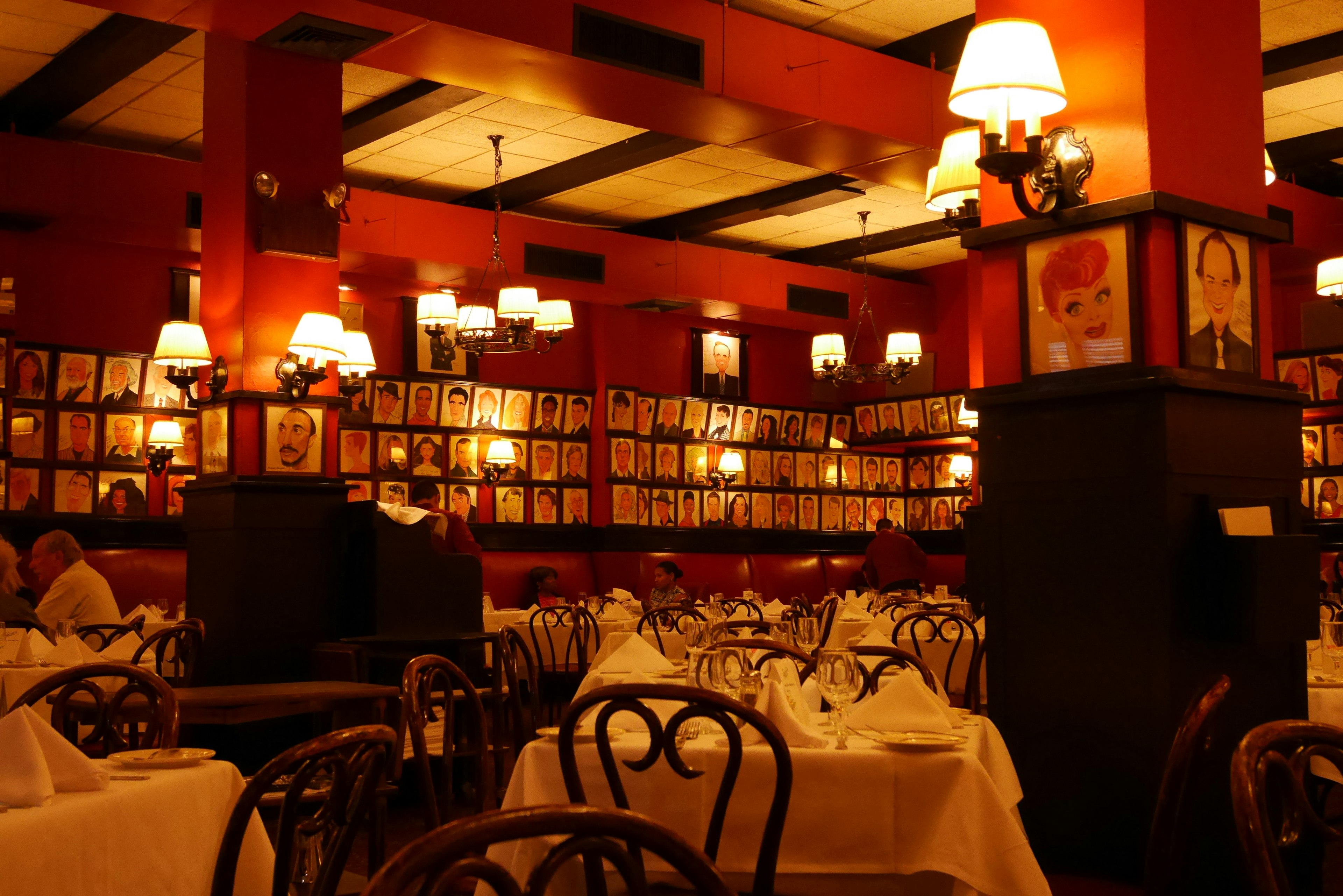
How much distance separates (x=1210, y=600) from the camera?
3.81 metres

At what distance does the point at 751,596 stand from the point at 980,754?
7.47 metres

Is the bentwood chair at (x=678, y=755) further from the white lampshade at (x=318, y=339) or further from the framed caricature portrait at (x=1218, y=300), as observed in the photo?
the white lampshade at (x=318, y=339)

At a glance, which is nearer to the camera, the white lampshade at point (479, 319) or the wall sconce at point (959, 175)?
the wall sconce at point (959, 175)

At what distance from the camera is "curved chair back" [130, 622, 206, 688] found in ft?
19.3

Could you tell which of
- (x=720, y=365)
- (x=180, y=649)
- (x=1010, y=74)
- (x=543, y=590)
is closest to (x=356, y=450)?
(x=543, y=590)

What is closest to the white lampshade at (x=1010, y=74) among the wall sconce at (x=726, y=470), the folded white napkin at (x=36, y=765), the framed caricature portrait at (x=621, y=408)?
the folded white napkin at (x=36, y=765)

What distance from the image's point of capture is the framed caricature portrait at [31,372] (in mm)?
10055

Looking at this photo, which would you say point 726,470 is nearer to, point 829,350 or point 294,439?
point 829,350

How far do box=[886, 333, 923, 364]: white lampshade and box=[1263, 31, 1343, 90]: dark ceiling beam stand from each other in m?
4.12

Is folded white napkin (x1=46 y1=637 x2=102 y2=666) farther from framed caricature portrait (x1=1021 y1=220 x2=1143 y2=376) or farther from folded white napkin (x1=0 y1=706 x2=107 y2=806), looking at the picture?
framed caricature portrait (x1=1021 y1=220 x2=1143 y2=376)

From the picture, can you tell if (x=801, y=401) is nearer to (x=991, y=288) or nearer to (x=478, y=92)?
(x=478, y=92)

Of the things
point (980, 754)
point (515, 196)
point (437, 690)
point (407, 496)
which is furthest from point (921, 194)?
point (980, 754)

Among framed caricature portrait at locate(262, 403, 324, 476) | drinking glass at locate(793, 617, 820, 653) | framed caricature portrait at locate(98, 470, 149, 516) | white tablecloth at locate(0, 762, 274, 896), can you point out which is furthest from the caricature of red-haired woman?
framed caricature portrait at locate(98, 470, 149, 516)

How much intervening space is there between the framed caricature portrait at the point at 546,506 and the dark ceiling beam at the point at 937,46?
5990 mm
